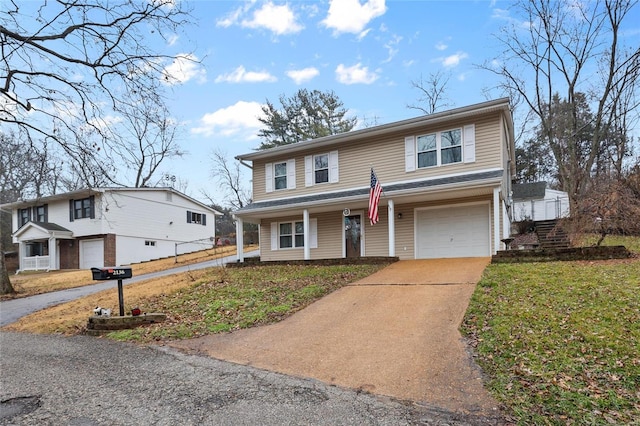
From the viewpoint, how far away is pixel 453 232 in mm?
14000

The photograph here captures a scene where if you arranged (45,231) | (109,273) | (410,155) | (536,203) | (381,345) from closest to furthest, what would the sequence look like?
1. (381,345)
2. (109,273)
3. (410,155)
4. (536,203)
5. (45,231)

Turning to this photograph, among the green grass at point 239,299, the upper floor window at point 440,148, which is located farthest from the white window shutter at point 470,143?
the green grass at point 239,299

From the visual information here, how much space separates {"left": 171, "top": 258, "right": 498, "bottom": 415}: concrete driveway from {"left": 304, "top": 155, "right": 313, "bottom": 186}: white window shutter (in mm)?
8076

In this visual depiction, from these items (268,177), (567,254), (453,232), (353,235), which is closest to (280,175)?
(268,177)

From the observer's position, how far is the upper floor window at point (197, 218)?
30.6 meters

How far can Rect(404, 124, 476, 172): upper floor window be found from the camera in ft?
44.0

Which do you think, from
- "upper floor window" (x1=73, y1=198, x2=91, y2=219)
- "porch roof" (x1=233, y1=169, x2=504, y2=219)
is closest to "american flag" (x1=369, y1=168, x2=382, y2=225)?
"porch roof" (x1=233, y1=169, x2=504, y2=219)

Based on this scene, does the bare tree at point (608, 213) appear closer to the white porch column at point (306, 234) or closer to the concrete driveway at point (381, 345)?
the concrete driveway at point (381, 345)

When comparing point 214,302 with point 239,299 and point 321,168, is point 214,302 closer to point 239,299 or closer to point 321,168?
point 239,299

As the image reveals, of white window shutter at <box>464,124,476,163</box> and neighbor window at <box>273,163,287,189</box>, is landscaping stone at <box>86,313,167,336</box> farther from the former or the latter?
white window shutter at <box>464,124,476,163</box>

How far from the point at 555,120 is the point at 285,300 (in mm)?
24807

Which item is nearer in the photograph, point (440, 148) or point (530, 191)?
point (440, 148)

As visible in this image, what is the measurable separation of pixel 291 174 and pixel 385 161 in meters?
4.33

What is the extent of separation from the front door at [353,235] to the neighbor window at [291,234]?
211 centimetres
